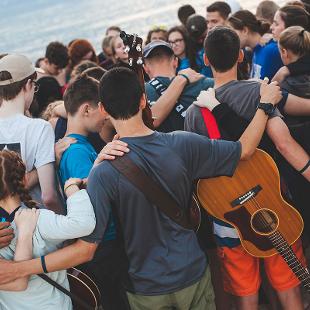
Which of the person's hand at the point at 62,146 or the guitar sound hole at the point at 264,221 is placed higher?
the person's hand at the point at 62,146

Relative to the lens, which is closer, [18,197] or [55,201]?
[18,197]

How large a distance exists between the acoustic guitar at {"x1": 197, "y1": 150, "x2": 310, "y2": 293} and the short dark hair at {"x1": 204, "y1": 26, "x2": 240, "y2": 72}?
1.86 feet

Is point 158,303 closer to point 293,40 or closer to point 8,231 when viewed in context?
point 8,231

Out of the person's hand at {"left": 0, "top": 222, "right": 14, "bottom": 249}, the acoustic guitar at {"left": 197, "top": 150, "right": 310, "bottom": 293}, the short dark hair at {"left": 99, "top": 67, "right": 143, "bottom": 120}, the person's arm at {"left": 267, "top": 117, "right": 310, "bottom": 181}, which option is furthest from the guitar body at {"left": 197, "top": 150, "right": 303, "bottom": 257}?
the person's hand at {"left": 0, "top": 222, "right": 14, "bottom": 249}

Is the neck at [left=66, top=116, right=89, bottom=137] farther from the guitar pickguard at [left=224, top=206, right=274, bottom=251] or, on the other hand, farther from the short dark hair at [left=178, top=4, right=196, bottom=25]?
the short dark hair at [left=178, top=4, right=196, bottom=25]

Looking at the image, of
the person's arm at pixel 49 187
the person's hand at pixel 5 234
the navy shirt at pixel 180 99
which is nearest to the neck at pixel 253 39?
the navy shirt at pixel 180 99

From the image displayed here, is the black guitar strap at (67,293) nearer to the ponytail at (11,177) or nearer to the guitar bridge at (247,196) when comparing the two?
the ponytail at (11,177)

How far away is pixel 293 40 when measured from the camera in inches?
143

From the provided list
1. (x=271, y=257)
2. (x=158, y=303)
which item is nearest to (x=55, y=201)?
(x=158, y=303)

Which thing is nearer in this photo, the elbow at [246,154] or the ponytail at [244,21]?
the elbow at [246,154]

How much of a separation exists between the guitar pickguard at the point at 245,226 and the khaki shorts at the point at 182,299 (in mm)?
390

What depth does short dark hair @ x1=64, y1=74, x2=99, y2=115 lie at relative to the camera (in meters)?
3.07

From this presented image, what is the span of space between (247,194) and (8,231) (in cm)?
130

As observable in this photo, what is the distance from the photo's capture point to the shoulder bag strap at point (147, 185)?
2299 mm
